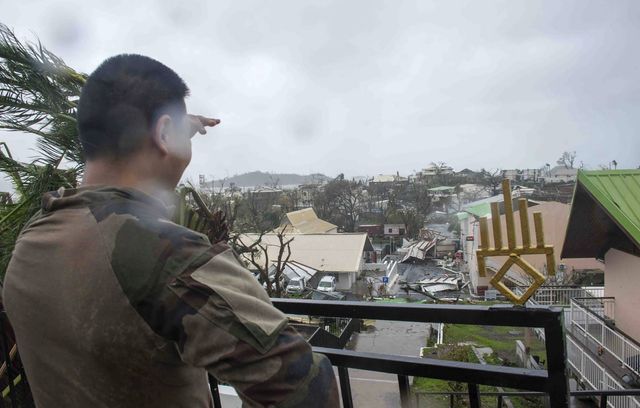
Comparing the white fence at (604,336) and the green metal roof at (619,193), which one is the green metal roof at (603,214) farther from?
the white fence at (604,336)

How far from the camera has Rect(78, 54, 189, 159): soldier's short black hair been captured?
0.73 metres

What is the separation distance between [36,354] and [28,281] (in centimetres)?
13

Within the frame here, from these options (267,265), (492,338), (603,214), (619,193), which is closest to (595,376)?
(603,214)

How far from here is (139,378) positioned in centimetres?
64

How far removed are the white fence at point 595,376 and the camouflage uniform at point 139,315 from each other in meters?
6.41

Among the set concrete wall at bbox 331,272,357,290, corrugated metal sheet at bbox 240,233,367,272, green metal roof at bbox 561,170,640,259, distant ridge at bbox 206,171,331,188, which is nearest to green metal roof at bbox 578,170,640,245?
green metal roof at bbox 561,170,640,259

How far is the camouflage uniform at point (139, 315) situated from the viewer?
0.56 meters

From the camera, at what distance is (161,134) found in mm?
731

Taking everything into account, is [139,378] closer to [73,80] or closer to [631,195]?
[73,80]

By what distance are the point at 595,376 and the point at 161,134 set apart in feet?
25.8

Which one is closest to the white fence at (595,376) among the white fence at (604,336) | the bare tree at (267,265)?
the white fence at (604,336)

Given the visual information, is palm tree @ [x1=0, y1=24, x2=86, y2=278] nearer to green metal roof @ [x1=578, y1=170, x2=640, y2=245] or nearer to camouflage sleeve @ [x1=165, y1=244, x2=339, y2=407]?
camouflage sleeve @ [x1=165, y1=244, x2=339, y2=407]

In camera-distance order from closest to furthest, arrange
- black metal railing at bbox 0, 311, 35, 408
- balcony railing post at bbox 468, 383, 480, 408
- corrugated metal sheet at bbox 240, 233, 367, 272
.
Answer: balcony railing post at bbox 468, 383, 480, 408, black metal railing at bbox 0, 311, 35, 408, corrugated metal sheet at bbox 240, 233, 367, 272

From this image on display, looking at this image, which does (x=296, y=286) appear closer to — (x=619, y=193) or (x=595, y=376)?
(x=595, y=376)
